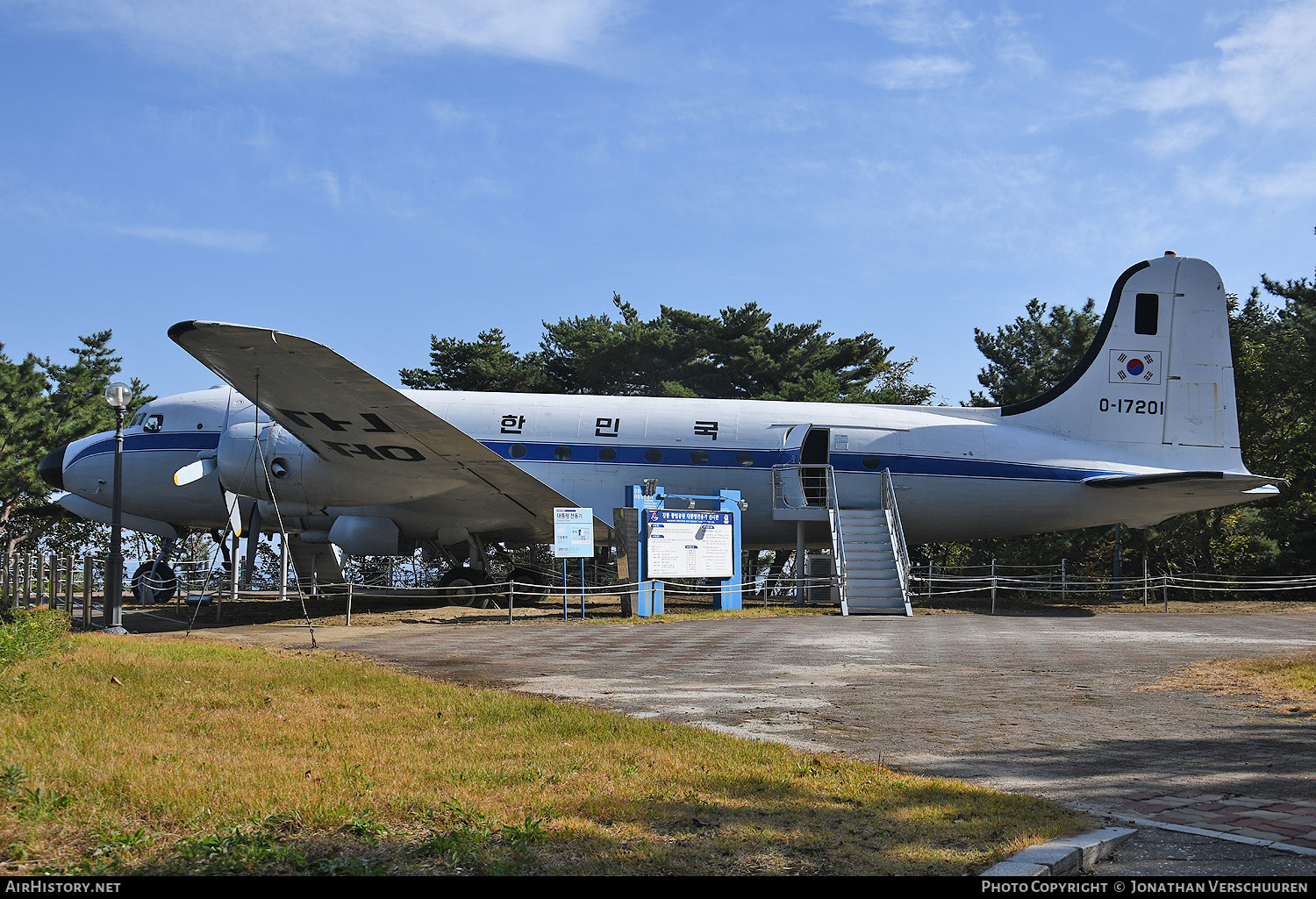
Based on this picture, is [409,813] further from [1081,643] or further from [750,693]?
[1081,643]

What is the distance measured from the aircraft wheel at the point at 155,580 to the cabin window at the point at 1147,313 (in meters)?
24.2

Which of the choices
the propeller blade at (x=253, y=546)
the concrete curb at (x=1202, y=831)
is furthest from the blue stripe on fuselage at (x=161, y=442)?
the concrete curb at (x=1202, y=831)

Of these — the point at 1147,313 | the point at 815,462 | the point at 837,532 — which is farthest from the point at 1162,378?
the point at 837,532

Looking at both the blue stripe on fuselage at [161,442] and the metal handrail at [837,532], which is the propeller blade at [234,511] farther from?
the metal handrail at [837,532]

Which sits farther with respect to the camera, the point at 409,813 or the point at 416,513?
the point at 416,513

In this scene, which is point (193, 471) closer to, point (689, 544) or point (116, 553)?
point (116, 553)

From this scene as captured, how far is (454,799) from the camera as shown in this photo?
15.3 feet

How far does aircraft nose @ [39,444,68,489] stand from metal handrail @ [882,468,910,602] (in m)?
19.4

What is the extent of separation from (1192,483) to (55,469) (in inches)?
1031

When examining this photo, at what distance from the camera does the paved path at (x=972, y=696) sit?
5359 millimetres

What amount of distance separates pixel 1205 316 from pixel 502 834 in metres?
23.6

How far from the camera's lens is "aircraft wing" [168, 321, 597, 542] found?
1568 cm

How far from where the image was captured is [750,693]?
889cm

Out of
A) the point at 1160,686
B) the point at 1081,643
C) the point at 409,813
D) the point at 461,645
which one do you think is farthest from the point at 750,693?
the point at 1081,643
